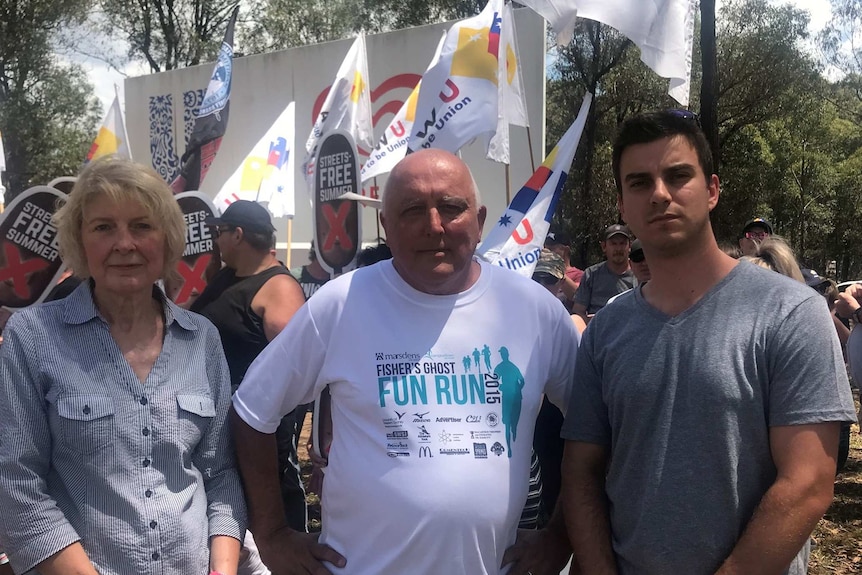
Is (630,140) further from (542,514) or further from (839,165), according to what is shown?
(839,165)

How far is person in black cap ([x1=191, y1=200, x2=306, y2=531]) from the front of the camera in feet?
13.3

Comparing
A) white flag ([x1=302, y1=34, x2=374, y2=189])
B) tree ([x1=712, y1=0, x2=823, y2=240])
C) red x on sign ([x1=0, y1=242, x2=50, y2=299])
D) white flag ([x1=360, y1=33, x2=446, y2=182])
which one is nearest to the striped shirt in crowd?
red x on sign ([x1=0, y1=242, x2=50, y2=299])

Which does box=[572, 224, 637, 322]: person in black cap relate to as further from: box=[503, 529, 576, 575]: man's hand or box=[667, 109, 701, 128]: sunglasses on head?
box=[667, 109, 701, 128]: sunglasses on head

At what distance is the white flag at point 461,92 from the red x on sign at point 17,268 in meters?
2.76

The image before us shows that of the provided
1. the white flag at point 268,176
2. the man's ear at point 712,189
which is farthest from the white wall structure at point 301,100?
the man's ear at point 712,189

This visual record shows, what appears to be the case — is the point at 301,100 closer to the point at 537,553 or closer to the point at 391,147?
the point at 391,147

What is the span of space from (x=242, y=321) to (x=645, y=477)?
2767 millimetres

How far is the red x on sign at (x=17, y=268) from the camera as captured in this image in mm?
4582

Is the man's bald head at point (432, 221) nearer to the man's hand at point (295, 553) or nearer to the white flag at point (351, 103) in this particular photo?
the man's hand at point (295, 553)

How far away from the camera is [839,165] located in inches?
1358

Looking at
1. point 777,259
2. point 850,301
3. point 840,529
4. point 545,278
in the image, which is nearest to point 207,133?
point 545,278

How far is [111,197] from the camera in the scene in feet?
6.60

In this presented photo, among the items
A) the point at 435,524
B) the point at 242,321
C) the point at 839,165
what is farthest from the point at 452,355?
the point at 839,165

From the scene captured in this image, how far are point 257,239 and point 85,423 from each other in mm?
2574
